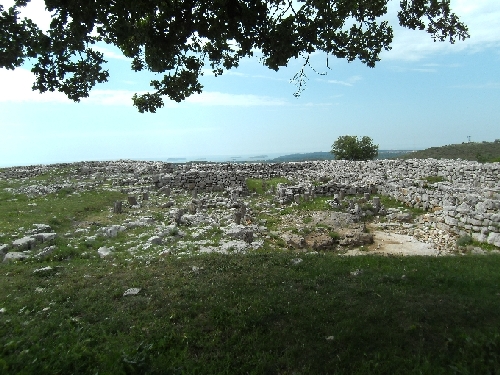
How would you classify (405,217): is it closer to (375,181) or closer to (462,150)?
(375,181)

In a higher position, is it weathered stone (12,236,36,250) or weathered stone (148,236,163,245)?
weathered stone (12,236,36,250)

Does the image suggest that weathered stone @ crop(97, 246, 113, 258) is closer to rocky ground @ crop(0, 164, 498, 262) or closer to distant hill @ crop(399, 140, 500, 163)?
rocky ground @ crop(0, 164, 498, 262)

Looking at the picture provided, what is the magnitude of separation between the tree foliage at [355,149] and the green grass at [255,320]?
174ft

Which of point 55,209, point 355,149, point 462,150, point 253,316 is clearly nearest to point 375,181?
point 55,209

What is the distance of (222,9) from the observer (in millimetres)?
7188

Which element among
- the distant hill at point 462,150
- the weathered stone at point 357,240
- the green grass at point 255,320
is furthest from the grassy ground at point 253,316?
the distant hill at point 462,150

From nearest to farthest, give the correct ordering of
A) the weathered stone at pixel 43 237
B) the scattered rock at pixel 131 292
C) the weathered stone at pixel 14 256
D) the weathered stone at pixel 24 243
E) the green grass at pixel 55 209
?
the scattered rock at pixel 131 292
the weathered stone at pixel 14 256
the weathered stone at pixel 24 243
the weathered stone at pixel 43 237
the green grass at pixel 55 209

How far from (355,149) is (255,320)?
5771 centimetres

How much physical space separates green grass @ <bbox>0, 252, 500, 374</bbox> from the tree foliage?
5316 cm

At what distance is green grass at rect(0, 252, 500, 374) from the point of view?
504cm

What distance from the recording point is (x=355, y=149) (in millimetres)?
60219

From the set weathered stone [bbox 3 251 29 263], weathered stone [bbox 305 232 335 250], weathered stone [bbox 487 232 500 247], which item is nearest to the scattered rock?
weathered stone [bbox 3 251 29 263]

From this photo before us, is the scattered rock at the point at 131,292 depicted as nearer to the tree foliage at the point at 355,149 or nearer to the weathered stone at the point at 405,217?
the weathered stone at the point at 405,217

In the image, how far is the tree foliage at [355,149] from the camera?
6034 cm
